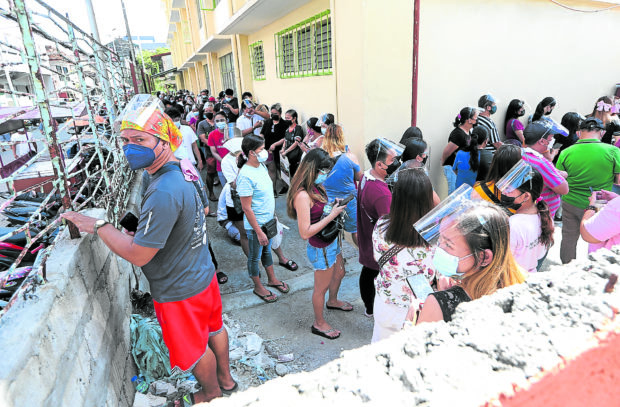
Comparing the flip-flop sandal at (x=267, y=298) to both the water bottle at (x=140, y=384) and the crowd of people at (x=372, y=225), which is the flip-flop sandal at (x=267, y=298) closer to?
the crowd of people at (x=372, y=225)

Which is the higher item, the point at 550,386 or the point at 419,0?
the point at 419,0

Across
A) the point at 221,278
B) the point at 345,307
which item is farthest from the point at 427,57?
the point at 221,278

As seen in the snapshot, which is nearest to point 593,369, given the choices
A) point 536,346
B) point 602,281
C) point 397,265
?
point 536,346

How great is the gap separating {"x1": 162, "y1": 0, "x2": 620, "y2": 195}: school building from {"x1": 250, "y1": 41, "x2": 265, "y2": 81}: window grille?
1.80ft

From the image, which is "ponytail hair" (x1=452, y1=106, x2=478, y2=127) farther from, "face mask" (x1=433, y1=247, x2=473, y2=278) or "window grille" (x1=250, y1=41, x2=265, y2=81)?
"window grille" (x1=250, y1=41, x2=265, y2=81)

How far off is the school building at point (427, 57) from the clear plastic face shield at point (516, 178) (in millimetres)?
2313

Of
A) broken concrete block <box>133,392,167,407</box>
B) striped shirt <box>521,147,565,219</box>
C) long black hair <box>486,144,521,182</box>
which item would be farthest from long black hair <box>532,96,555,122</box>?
broken concrete block <box>133,392,167,407</box>

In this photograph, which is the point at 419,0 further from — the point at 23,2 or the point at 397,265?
the point at 23,2

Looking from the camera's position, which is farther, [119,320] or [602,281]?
[119,320]

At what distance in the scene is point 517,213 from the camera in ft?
8.37

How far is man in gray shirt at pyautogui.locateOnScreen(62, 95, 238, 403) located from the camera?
1.88m

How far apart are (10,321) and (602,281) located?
2.07 metres

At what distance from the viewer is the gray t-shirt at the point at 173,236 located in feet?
6.20

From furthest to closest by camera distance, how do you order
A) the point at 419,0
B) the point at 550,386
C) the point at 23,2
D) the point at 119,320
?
the point at 419,0 → the point at 119,320 → the point at 23,2 → the point at 550,386
